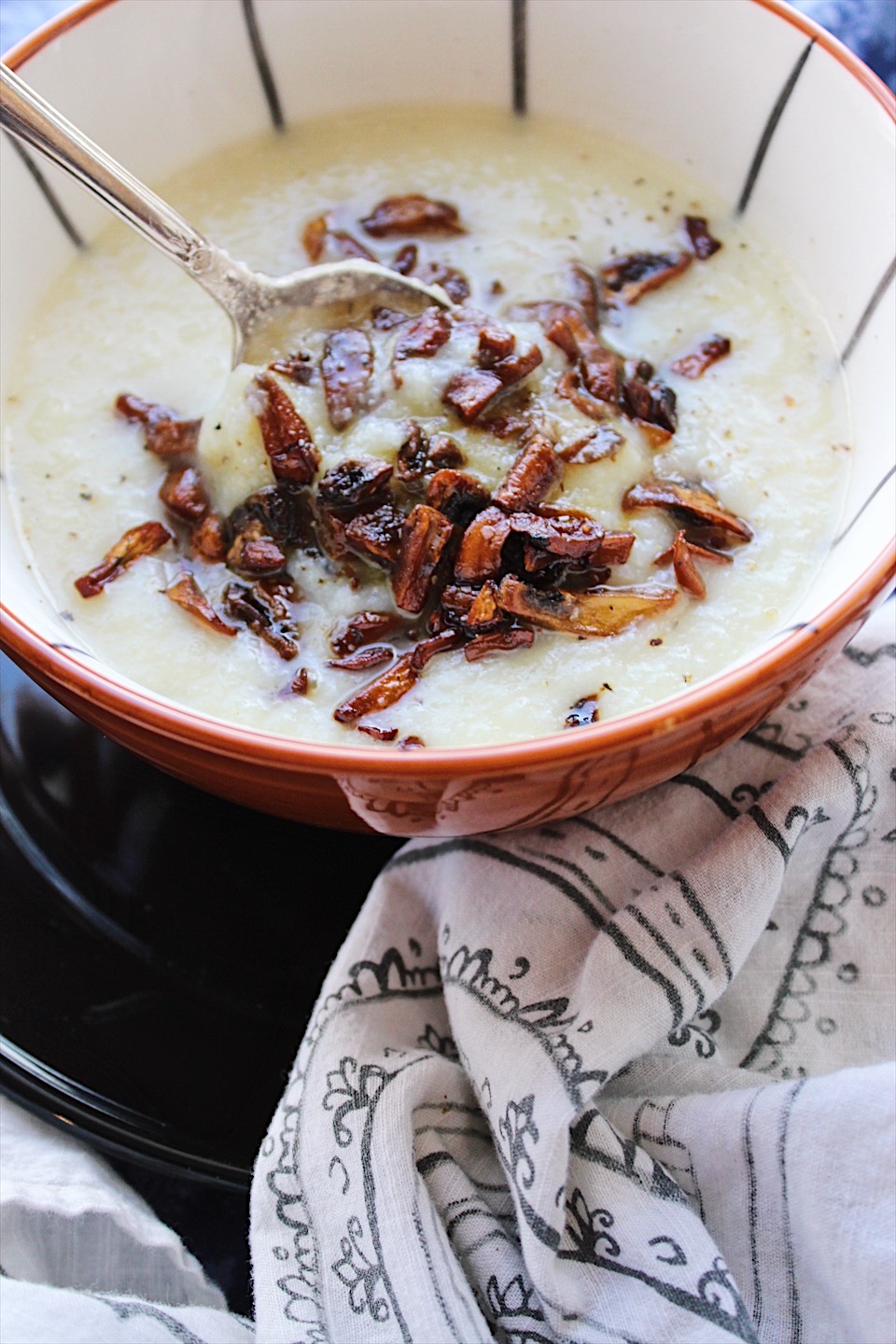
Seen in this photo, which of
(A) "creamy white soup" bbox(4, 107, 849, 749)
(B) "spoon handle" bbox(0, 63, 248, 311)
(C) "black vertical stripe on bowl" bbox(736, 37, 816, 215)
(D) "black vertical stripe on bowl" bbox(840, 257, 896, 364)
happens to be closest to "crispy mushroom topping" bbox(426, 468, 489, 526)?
(A) "creamy white soup" bbox(4, 107, 849, 749)

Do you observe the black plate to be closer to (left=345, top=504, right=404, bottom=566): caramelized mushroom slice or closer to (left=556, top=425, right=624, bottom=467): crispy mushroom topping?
(left=345, top=504, right=404, bottom=566): caramelized mushroom slice

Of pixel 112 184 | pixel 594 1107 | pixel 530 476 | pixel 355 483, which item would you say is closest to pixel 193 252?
pixel 112 184

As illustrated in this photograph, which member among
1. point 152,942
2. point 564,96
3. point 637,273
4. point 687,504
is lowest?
point 152,942

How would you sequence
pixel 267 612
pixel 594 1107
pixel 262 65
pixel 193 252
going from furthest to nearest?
pixel 262 65 → pixel 193 252 → pixel 267 612 → pixel 594 1107

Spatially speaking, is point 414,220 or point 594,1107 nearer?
point 594,1107

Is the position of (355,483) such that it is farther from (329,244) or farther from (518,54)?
(518,54)

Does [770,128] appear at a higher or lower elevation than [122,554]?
higher

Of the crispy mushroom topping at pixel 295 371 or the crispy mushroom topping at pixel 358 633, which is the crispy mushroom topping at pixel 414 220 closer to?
the crispy mushroom topping at pixel 295 371
